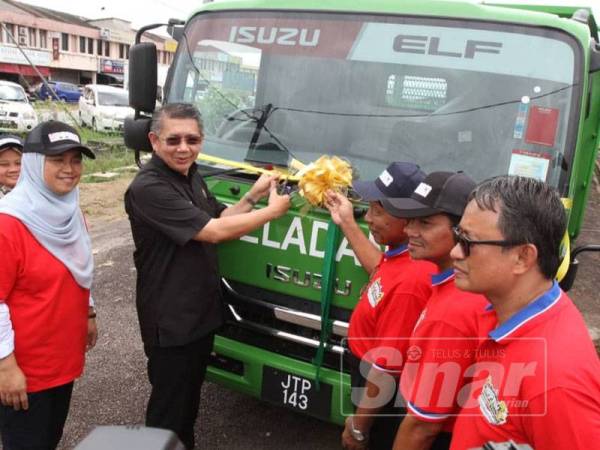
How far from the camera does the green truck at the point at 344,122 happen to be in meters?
2.51

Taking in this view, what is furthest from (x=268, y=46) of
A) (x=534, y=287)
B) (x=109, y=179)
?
(x=109, y=179)

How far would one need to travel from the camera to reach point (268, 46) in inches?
117

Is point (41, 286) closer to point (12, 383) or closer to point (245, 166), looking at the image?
point (12, 383)

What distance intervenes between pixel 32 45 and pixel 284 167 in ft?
157

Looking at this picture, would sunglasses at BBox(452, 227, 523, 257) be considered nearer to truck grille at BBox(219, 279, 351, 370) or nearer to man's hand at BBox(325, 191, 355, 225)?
man's hand at BBox(325, 191, 355, 225)

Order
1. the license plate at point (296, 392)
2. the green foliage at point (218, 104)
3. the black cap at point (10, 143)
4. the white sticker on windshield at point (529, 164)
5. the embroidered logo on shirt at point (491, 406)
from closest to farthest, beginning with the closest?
the embroidered logo on shirt at point (491, 406) → the white sticker on windshield at point (529, 164) → the license plate at point (296, 392) → the black cap at point (10, 143) → the green foliage at point (218, 104)

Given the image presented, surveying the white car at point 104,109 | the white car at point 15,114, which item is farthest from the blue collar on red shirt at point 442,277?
the white car at point 104,109

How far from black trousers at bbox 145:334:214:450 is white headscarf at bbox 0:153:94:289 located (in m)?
0.53

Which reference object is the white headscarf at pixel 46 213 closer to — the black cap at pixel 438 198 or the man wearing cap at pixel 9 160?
the man wearing cap at pixel 9 160

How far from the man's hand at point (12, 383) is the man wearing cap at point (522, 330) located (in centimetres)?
171

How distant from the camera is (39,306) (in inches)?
86.5

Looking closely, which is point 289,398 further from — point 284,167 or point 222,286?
point 284,167

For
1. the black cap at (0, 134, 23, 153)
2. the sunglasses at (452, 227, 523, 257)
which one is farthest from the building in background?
the sunglasses at (452, 227, 523, 257)

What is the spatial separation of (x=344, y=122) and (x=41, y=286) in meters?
1.63
